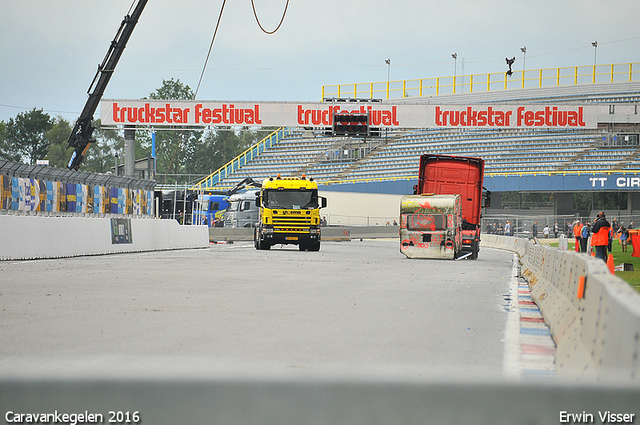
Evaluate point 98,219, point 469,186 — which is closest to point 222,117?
point 469,186

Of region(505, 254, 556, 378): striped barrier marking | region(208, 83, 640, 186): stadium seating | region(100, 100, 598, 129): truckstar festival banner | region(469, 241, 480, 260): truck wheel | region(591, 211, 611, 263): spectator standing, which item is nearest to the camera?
region(505, 254, 556, 378): striped barrier marking

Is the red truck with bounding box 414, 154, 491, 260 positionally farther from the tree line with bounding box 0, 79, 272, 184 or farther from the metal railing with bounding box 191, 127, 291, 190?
the tree line with bounding box 0, 79, 272, 184

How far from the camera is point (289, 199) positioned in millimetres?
30797

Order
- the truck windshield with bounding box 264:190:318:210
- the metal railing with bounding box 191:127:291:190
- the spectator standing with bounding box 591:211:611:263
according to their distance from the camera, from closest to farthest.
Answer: the spectator standing with bounding box 591:211:611:263 → the truck windshield with bounding box 264:190:318:210 → the metal railing with bounding box 191:127:291:190

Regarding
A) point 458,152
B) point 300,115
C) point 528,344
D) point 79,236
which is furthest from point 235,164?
point 528,344

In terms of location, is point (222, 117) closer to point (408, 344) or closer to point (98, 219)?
point (98, 219)

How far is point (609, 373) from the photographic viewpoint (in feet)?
12.6

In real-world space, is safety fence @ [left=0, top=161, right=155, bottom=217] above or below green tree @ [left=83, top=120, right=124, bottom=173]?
below

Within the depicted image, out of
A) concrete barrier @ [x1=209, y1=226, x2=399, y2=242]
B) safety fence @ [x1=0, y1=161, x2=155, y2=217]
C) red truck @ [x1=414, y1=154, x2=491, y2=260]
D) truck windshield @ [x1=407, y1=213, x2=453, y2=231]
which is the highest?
red truck @ [x1=414, y1=154, x2=491, y2=260]

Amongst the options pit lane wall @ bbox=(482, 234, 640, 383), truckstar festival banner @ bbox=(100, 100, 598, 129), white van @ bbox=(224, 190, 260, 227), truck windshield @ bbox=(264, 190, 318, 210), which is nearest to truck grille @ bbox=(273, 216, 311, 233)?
truck windshield @ bbox=(264, 190, 318, 210)

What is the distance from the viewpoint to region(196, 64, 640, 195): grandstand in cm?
5969

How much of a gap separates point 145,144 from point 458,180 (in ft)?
310

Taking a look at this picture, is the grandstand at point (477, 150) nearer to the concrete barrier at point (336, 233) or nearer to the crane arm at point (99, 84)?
the concrete barrier at point (336, 233)

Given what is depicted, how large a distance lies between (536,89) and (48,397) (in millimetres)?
65199
